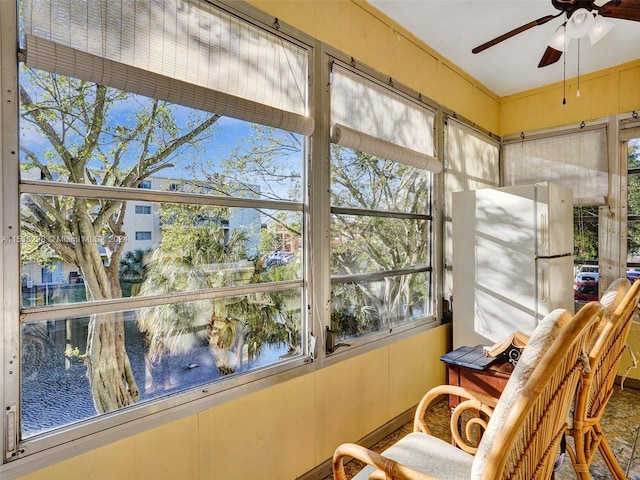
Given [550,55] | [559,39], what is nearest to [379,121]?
[559,39]

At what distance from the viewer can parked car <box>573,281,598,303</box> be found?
3605mm

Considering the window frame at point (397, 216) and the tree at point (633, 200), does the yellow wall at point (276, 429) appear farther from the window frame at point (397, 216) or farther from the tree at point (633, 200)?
the tree at point (633, 200)

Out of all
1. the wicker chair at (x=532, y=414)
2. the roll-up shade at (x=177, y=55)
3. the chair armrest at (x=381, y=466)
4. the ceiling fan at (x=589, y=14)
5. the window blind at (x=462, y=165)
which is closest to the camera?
the wicker chair at (x=532, y=414)

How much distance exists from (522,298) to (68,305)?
2793 millimetres

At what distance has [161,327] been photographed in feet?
5.15

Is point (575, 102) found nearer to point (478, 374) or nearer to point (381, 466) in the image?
point (478, 374)

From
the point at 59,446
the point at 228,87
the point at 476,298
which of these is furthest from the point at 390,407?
the point at 228,87

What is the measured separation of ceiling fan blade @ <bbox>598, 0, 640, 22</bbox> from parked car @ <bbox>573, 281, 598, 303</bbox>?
246cm

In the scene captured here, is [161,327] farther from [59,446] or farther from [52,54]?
[52,54]

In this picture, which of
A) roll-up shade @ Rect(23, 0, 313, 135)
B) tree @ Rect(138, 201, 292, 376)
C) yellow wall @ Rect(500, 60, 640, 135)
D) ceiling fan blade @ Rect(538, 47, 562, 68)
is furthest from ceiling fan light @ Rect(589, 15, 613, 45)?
tree @ Rect(138, 201, 292, 376)

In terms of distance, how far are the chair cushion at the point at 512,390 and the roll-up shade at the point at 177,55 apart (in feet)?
4.77

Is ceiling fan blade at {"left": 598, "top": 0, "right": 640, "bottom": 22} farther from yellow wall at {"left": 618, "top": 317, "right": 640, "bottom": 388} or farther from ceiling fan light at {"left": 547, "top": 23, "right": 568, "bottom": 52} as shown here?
yellow wall at {"left": 618, "top": 317, "right": 640, "bottom": 388}

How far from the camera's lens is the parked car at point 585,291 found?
142 inches

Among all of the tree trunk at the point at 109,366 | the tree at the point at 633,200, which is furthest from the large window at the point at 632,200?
the tree trunk at the point at 109,366
